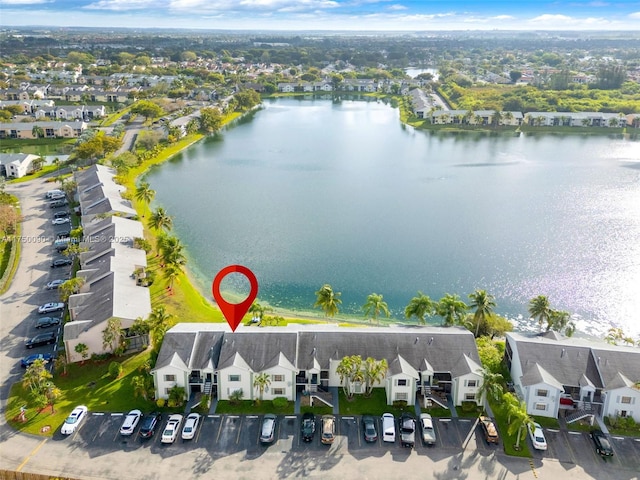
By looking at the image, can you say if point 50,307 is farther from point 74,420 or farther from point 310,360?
point 310,360

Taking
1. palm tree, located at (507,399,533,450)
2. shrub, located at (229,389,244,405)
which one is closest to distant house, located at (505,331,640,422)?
palm tree, located at (507,399,533,450)

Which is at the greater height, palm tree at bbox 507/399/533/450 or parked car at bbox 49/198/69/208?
palm tree at bbox 507/399/533/450

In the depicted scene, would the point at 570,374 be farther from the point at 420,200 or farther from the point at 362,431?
the point at 420,200

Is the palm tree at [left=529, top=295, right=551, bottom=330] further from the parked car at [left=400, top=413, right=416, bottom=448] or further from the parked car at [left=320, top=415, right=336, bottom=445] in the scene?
the parked car at [left=320, top=415, right=336, bottom=445]

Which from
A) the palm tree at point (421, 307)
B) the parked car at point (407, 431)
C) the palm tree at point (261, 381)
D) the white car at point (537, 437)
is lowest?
the parked car at point (407, 431)

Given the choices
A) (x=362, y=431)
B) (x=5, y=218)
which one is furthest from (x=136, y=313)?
(x=5, y=218)

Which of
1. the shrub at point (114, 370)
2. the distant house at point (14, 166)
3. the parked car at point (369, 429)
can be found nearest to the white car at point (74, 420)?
the shrub at point (114, 370)

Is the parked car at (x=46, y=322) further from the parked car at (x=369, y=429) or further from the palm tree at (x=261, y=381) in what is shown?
the parked car at (x=369, y=429)

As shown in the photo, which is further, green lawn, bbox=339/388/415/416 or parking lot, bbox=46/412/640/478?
green lawn, bbox=339/388/415/416
